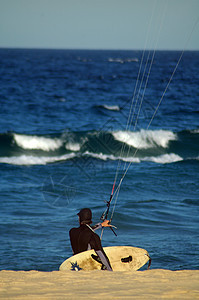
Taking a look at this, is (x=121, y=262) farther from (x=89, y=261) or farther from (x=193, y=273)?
(x=193, y=273)

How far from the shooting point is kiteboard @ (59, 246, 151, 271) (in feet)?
19.6

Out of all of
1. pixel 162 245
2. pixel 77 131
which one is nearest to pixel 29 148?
pixel 77 131

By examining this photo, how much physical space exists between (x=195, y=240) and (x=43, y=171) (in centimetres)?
840

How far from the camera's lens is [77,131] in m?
22.7

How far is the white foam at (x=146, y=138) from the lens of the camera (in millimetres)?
22000

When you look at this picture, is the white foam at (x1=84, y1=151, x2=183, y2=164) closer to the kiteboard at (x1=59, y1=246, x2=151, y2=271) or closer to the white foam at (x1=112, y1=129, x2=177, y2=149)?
the white foam at (x1=112, y1=129, x2=177, y2=149)

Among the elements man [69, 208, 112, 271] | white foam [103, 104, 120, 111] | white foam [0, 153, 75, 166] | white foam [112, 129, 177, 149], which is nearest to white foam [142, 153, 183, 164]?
white foam [112, 129, 177, 149]

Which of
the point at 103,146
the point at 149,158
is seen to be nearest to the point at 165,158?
the point at 149,158

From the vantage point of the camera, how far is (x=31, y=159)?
18.7m

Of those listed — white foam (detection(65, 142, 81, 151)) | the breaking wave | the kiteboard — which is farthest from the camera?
white foam (detection(65, 142, 81, 151))

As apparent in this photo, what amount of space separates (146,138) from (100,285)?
17942 mm

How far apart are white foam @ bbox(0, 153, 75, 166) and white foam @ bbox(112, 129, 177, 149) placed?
4.04m

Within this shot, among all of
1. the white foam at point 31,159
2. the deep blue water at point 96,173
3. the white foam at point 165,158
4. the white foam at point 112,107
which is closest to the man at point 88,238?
the deep blue water at point 96,173

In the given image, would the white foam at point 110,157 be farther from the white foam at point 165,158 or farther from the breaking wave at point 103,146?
the white foam at point 165,158
